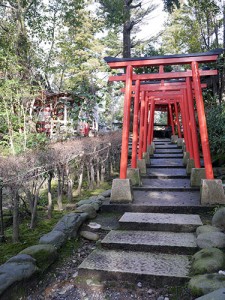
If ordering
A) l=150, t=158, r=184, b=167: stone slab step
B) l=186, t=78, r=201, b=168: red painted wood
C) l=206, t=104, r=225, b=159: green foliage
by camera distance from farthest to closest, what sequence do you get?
l=150, t=158, r=184, b=167: stone slab step → l=206, t=104, r=225, b=159: green foliage → l=186, t=78, r=201, b=168: red painted wood

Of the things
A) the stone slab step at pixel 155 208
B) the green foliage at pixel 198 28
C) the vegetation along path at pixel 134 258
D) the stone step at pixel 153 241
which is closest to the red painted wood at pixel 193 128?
the vegetation along path at pixel 134 258

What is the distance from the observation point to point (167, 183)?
25.0 ft

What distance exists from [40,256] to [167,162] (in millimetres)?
7994

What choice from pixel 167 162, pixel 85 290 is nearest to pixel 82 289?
pixel 85 290

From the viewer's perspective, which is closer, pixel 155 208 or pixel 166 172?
pixel 155 208

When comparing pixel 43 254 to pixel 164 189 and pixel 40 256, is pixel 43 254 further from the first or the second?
pixel 164 189

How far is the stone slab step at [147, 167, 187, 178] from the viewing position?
8.41 m

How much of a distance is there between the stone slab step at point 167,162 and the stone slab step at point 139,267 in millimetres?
6486

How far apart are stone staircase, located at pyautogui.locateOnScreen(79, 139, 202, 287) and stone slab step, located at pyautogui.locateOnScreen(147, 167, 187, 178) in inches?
61.4

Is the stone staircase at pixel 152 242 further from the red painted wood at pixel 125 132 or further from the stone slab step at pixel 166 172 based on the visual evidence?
the stone slab step at pixel 166 172

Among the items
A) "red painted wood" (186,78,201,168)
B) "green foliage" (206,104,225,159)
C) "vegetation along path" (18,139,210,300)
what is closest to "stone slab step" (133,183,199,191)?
"red painted wood" (186,78,201,168)

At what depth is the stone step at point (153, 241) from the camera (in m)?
3.81

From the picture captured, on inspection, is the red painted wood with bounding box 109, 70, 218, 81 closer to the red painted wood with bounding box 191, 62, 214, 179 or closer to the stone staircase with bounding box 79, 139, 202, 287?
the red painted wood with bounding box 191, 62, 214, 179


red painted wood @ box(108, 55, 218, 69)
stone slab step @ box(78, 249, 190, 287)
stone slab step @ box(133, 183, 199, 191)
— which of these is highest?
red painted wood @ box(108, 55, 218, 69)
